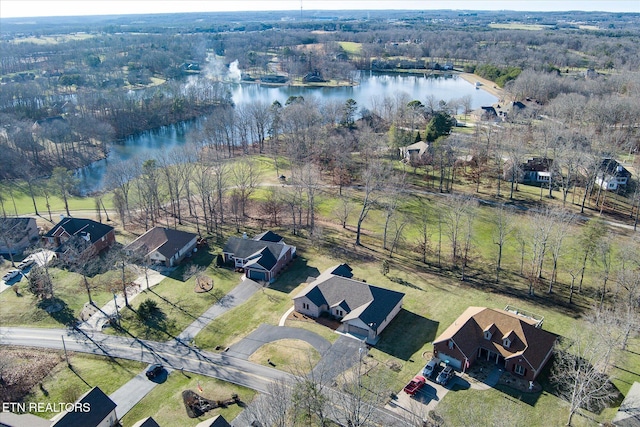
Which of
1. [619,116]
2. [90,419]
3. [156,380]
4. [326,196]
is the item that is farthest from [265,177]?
[619,116]

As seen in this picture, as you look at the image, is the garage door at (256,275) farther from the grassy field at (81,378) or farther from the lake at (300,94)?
the lake at (300,94)

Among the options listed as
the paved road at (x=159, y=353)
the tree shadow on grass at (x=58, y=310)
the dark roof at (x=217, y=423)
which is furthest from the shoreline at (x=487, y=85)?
the dark roof at (x=217, y=423)

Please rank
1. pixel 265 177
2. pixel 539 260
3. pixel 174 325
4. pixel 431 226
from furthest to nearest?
pixel 265 177 < pixel 431 226 < pixel 539 260 < pixel 174 325

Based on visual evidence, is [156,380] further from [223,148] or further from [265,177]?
[223,148]

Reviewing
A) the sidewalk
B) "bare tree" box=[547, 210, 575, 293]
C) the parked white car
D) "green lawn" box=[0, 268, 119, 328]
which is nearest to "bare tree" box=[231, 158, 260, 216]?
the sidewalk

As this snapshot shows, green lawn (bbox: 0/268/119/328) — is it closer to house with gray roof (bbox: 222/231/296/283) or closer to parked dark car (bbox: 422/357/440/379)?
house with gray roof (bbox: 222/231/296/283)

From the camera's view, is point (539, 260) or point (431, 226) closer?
point (539, 260)

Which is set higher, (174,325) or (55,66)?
(55,66)
